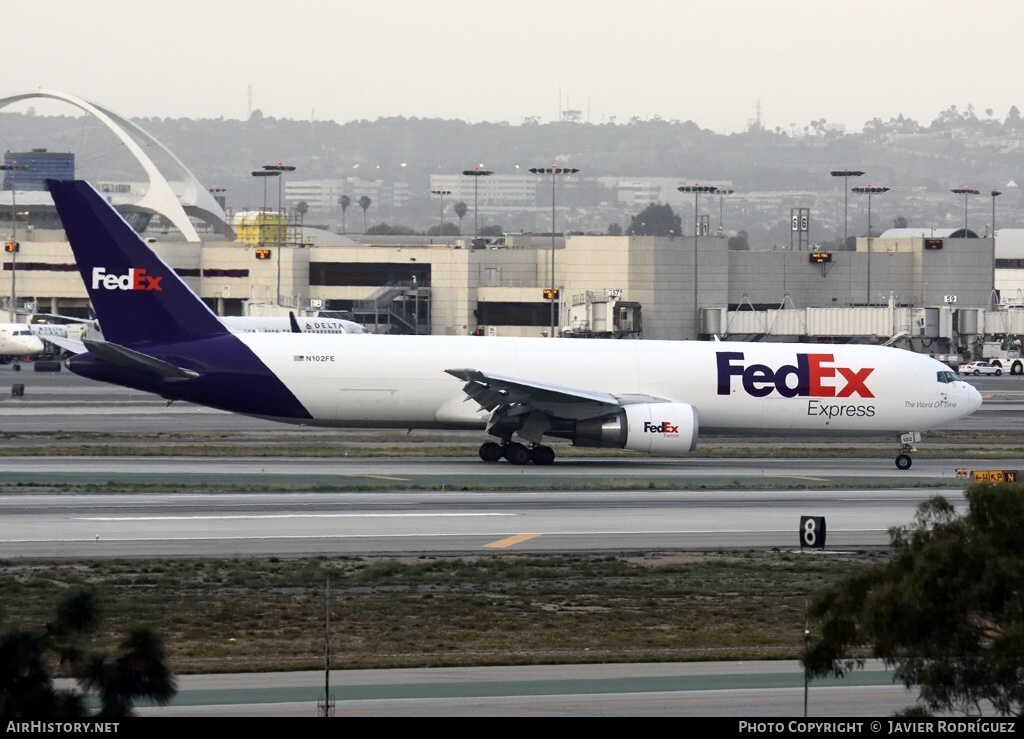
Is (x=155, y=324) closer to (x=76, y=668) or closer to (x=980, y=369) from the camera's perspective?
(x=76, y=668)

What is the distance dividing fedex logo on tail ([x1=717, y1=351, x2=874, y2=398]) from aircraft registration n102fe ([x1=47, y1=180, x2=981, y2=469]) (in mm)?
42

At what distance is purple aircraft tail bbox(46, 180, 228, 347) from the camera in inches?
1550

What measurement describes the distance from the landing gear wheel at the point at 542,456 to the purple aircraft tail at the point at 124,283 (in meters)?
10.4

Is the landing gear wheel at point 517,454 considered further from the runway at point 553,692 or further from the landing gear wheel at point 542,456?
the runway at point 553,692

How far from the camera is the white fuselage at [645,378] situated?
39844 millimetres

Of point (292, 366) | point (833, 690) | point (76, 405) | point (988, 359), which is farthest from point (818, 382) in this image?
point (988, 359)

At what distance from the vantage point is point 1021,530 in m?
11.7

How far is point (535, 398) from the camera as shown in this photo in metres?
39.4

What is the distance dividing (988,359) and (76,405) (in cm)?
6827

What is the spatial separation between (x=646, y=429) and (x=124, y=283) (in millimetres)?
15156

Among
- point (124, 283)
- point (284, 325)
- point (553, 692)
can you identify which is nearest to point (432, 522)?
point (553, 692)

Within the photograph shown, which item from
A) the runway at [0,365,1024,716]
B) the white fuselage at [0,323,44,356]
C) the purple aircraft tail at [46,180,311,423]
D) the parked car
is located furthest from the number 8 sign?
the white fuselage at [0,323,44,356]

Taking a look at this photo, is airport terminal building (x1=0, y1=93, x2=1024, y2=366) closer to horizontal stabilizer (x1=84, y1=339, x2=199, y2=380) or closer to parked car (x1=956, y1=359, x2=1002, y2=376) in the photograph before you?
parked car (x1=956, y1=359, x2=1002, y2=376)
